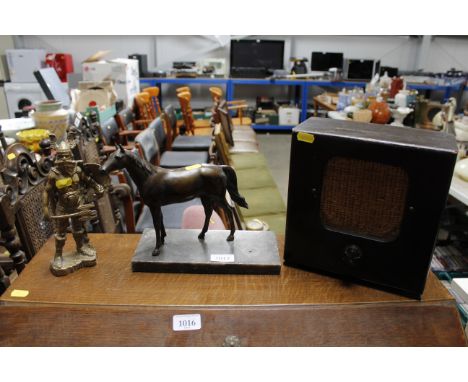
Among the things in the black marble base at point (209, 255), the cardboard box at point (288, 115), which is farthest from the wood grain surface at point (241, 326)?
the cardboard box at point (288, 115)

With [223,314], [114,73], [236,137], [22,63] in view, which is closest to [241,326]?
[223,314]

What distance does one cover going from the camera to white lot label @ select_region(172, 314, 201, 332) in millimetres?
754

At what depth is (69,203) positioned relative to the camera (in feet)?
2.70

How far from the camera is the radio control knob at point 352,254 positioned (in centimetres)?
81

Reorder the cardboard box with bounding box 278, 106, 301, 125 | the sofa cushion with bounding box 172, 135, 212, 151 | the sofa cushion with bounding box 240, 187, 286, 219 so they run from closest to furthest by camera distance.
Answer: the sofa cushion with bounding box 240, 187, 286, 219
the sofa cushion with bounding box 172, 135, 212, 151
the cardboard box with bounding box 278, 106, 301, 125

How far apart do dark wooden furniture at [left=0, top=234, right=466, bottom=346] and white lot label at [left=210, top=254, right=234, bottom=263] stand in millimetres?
52

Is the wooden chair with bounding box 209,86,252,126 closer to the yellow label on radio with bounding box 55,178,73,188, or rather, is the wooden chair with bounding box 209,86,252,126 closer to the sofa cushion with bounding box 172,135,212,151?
the sofa cushion with bounding box 172,135,212,151

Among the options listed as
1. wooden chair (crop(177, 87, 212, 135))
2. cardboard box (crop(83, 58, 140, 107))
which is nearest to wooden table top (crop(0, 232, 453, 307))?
cardboard box (crop(83, 58, 140, 107))

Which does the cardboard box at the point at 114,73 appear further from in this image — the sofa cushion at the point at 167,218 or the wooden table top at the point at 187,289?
the wooden table top at the point at 187,289

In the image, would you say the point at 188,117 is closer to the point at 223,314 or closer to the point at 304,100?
the point at 304,100

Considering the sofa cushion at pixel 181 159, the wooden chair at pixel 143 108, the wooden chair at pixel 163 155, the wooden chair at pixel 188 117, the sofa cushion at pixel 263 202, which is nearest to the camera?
the sofa cushion at pixel 263 202

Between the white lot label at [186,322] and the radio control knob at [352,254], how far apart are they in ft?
1.14

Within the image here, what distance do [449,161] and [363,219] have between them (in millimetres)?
206

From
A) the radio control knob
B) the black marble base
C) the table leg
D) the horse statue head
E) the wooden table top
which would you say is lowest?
the table leg
